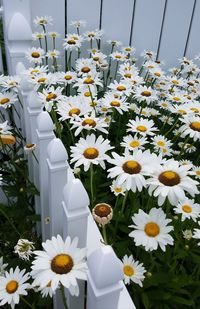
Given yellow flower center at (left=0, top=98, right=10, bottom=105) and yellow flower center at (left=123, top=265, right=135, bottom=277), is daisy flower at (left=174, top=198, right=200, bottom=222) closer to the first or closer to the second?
yellow flower center at (left=123, top=265, right=135, bottom=277)

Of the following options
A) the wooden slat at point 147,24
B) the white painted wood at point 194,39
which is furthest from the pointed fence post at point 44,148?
the white painted wood at point 194,39

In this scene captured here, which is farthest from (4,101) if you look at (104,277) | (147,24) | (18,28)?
(147,24)

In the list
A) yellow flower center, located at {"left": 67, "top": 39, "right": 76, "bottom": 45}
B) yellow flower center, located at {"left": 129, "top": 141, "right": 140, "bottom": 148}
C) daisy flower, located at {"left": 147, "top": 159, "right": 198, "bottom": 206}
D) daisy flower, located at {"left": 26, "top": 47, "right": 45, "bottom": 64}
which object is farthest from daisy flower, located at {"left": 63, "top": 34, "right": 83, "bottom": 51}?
daisy flower, located at {"left": 147, "top": 159, "right": 198, "bottom": 206}

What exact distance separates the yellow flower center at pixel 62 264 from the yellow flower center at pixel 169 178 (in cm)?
36

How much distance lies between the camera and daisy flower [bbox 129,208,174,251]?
3.18ft

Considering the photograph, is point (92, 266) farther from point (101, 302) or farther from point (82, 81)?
point (82, 81)

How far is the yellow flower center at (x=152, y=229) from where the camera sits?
986 millimetres

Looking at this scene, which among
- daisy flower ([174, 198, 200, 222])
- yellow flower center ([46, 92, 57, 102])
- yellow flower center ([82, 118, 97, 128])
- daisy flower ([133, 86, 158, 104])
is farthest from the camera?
daisy flower ([133, 86, 158, 104])

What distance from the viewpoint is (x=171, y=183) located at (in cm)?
94

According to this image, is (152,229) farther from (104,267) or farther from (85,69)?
(85,69)

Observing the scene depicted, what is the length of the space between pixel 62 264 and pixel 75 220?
163mm

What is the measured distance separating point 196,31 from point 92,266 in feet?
8.10

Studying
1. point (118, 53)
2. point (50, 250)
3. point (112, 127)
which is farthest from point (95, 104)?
point (50, 250)

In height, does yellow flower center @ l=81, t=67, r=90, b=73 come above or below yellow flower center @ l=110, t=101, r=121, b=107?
above
